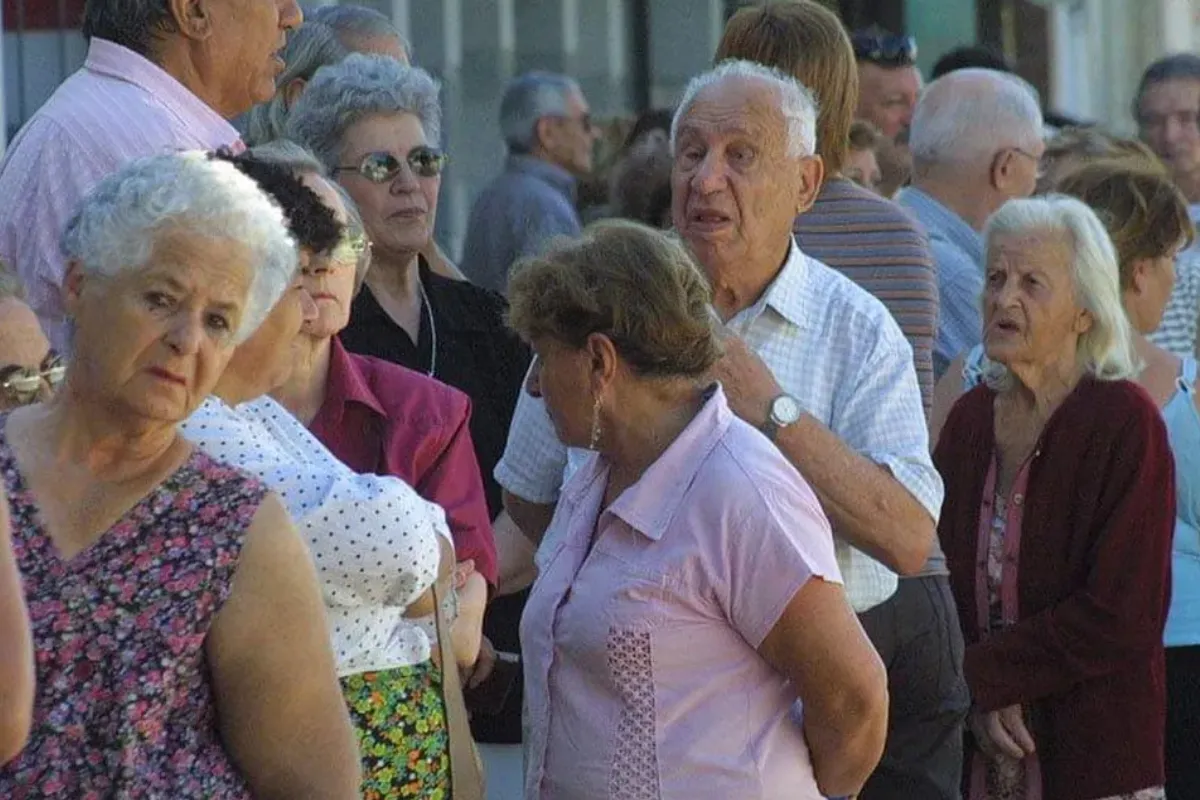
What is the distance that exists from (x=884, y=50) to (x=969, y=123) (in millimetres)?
1729

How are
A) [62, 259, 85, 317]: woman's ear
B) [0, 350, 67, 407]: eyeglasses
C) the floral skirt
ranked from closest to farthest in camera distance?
[62, 259, 85, 317]: woman's ear, the floral skirt, [0, 350, 67, 407]: eyeglasses

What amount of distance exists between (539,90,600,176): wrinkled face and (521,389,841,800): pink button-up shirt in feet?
16.5

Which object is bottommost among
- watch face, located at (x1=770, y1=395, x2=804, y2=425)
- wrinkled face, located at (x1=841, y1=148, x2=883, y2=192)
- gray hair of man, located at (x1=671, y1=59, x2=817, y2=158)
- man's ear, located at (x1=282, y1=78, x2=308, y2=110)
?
wrinkled face, located at (x1=841, y1=148, x2=883, y2=192)

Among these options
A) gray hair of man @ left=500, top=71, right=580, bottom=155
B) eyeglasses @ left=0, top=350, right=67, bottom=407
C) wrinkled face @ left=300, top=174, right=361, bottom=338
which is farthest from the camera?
gray hair of man @ left=500, top=71, right=580, bottom=155

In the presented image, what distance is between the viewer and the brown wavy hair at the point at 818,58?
17.4 ft

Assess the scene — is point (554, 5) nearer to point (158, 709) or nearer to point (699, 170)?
point (699, 170)

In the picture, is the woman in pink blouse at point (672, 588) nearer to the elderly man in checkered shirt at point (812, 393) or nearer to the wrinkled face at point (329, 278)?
the wrinkled face at point (329, 278)

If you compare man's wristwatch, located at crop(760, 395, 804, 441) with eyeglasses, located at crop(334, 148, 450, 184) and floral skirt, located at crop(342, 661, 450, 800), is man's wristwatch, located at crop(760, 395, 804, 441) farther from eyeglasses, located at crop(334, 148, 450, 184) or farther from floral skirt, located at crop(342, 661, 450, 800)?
eyeglasses, located at crop(334, 148, 450, 184)

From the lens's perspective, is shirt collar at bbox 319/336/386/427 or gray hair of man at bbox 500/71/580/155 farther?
gray hair of man at bbox 500/71/580/155

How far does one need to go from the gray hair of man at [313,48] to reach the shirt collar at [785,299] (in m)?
1.41

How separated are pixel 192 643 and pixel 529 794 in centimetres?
113

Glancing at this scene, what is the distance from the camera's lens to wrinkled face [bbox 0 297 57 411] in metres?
3.89

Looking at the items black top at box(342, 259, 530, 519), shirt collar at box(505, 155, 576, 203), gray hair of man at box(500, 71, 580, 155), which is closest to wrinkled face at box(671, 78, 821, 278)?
black top at box(342, 259, 530, 519)

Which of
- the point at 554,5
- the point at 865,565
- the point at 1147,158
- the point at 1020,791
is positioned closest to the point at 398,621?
the point at 865,565
